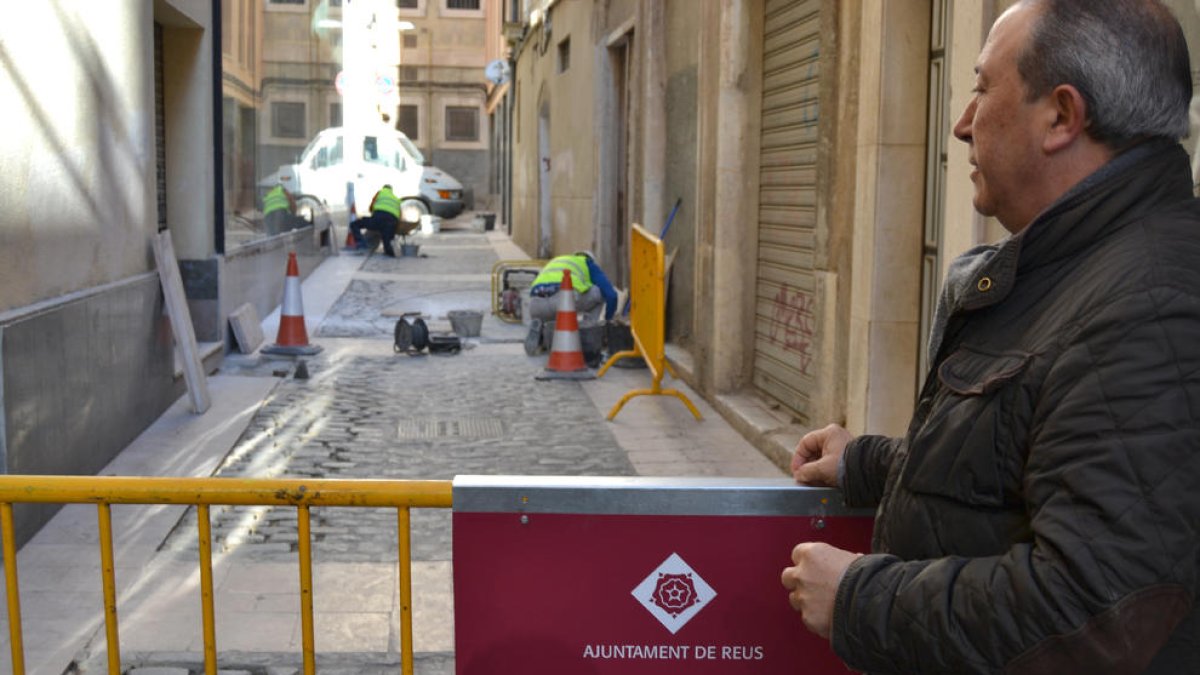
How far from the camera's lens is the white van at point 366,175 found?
21.3 metres

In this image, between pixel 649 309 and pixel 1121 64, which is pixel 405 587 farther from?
pixel 649 309

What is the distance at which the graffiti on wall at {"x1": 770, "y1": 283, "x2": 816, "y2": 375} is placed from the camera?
Answer: 26.5 ft

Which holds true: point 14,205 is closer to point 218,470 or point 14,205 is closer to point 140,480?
point 218,470

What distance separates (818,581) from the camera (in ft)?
6.30

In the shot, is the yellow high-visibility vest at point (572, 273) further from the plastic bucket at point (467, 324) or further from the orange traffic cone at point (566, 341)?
the plastic bucket at point (467, 324)

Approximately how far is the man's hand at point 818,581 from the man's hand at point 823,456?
1.72 ft

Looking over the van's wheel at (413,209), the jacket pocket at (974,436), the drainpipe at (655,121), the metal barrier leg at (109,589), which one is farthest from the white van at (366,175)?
the jacket pocket at (974,436)

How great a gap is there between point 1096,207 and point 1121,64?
18 centimetres


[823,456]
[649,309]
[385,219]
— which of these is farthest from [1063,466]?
[385,219]

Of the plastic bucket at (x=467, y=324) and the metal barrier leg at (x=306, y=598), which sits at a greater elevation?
the metal barrier leg at (x=306, y=598)

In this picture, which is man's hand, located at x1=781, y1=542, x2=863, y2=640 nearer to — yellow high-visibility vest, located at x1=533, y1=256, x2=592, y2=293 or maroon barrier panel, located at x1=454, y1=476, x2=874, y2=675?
maroon barrier panel, located at x1=454, y1=476, x2=874, y2=675

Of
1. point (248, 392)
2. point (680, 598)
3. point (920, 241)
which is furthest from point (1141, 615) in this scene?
point (248, 392)

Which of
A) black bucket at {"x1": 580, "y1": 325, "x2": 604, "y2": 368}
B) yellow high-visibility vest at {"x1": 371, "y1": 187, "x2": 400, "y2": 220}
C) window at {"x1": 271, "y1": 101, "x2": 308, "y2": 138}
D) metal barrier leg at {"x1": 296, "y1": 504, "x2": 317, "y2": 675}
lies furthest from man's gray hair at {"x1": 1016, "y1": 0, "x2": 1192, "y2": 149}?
yellow high-visibility vest at {"x1": 371, "y1": 187, "x2": 400, "y2": 220}

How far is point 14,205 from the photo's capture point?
243 inches
